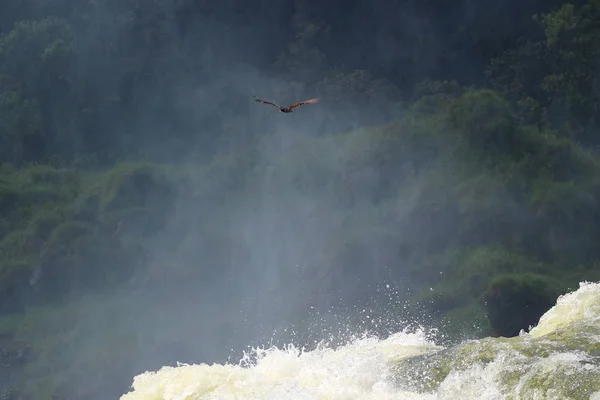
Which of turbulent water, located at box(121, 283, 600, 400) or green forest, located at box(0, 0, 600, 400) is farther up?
turbulent water, located at box(121, 283, 600, 400)

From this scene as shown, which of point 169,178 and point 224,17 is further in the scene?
point 224,17

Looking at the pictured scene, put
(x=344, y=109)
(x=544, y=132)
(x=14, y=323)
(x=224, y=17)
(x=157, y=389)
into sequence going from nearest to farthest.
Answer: (x=157, y=389) → (x=14, y=323) → (x=544, y=132) → (x=344, y=109) → (x=224, y=17)

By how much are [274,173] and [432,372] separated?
80.8 ft

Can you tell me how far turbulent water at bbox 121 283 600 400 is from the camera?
54.9 ft

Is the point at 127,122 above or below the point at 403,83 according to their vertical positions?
below

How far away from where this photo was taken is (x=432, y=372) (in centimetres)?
1795

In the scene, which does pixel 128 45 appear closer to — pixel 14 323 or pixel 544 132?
pixel 14 323

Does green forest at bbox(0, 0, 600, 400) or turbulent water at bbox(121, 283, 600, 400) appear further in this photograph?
green forest at bbox(0, 0, 600, 400)

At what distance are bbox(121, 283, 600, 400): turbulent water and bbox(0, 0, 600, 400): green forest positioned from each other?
1220cm

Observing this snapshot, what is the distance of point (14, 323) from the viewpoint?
3762cm

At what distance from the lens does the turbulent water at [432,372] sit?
16.7 m

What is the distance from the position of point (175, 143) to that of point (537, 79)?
12063 millimetres

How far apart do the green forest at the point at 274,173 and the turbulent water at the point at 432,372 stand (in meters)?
12.2

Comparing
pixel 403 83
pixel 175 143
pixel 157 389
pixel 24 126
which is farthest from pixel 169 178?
pixel 157 389
